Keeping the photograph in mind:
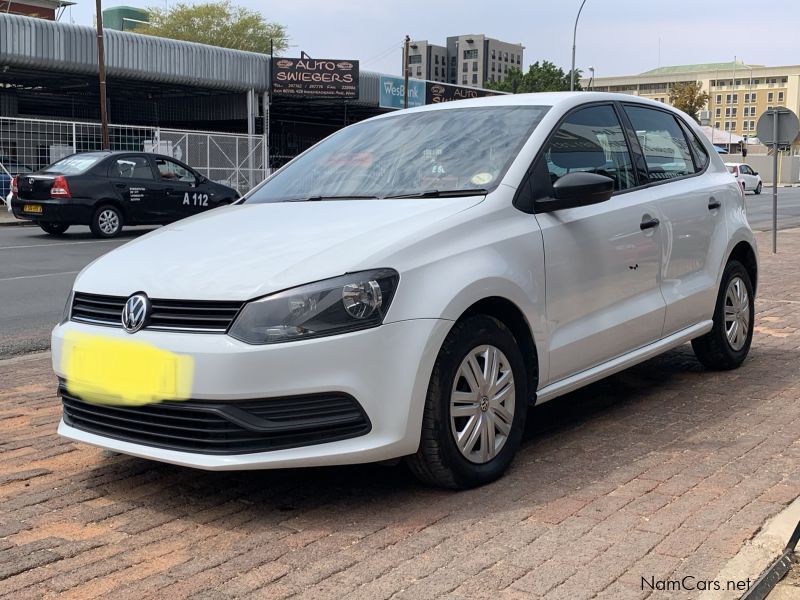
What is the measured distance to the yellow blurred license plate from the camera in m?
3.50

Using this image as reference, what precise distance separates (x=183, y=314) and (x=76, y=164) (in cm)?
1533

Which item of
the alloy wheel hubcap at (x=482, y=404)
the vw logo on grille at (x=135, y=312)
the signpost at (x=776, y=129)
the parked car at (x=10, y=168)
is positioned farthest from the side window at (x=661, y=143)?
the parked car at (x=10, y=168)

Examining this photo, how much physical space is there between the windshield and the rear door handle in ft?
2.74

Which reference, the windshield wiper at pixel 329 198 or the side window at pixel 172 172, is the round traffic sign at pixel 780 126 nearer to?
the side window at pixel 172 172

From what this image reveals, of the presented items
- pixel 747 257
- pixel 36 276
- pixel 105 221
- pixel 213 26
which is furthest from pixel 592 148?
pixel 213 26

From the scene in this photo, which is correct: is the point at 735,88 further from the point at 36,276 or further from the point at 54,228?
the point at 36,276

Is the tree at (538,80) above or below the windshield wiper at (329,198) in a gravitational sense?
above

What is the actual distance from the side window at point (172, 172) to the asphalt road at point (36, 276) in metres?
1.44

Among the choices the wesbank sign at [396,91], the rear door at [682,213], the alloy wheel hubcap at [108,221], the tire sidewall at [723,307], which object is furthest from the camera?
the wesbank sign at [396,91]

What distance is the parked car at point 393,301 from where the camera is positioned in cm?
348

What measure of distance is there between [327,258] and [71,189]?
14.9 m

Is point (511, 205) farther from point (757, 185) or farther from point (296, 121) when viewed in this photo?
point (296, 121)

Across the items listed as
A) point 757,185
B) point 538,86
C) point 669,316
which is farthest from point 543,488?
point 538,86

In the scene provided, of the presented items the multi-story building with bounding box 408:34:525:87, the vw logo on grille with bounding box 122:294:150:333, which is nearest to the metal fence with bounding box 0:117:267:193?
the vw logo on grille with bounding box 122:294:150:333
